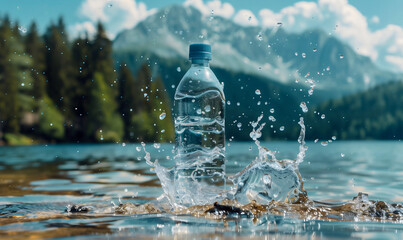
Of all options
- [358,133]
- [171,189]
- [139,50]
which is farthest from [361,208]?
[139,50]

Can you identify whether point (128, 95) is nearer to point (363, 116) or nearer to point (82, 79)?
point (82, 79)

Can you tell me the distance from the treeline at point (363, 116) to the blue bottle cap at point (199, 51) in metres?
81.7

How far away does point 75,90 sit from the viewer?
50.9m

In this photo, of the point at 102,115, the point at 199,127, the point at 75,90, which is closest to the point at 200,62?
the point at 199,127

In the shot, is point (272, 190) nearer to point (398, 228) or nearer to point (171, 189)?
point (171, 189)

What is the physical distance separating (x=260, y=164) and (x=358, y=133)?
8686 cm

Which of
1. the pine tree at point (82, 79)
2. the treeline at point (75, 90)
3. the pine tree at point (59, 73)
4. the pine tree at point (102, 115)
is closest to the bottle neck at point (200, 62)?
the treeline at point (75, 90)

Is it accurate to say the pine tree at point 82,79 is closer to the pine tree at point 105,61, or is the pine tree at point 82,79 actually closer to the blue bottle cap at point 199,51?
the pine tree at point 105,61

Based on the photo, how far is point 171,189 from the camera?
4570mm

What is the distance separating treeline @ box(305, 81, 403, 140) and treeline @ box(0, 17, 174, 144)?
139 ft

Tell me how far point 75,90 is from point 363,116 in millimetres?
60116

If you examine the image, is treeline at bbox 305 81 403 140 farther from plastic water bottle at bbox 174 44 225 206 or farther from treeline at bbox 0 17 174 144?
plastic water bottle at bbox 174 44 225 206

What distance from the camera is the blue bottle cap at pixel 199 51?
4652mm

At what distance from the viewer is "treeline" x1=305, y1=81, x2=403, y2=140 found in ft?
284
